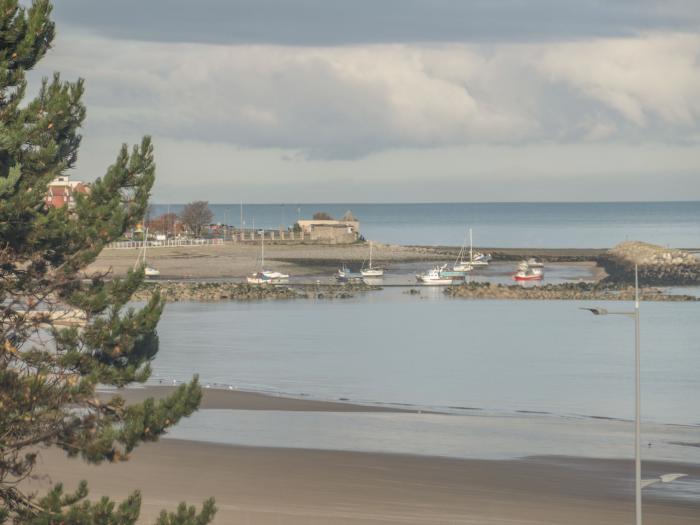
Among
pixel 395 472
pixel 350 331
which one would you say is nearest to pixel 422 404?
pixel 395 472

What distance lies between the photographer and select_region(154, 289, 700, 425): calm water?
55125mm

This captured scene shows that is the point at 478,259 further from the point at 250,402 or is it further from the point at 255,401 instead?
the point at 250,402

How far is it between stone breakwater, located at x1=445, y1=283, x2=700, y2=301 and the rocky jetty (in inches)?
354

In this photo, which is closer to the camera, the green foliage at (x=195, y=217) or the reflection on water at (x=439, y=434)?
the reflection on water at (x=439, y=434)

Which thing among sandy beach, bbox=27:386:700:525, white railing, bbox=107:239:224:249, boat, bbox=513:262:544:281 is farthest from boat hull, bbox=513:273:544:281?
sandy beach, bbox=27:386:700:525

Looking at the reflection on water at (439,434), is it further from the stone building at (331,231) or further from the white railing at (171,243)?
the stone building at (331,231)

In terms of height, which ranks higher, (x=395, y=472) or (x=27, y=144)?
(x=27, y=144)

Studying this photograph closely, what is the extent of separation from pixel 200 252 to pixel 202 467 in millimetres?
105183

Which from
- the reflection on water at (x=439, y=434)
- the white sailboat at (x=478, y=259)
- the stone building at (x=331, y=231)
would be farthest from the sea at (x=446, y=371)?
the stone building at (x=331, y=231)

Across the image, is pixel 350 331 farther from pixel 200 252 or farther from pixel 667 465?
pixel 200 252

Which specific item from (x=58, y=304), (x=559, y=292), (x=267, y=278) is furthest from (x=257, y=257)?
(x=58, y=304)

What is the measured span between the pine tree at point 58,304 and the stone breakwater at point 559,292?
273 ft

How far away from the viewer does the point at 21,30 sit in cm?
2083

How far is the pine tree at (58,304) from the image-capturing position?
1984 centimetres
